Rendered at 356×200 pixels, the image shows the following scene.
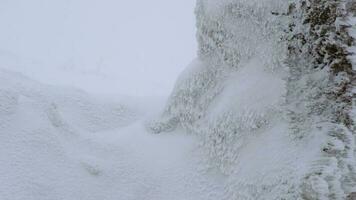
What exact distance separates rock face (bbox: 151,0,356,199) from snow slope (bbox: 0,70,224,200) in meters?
0.51

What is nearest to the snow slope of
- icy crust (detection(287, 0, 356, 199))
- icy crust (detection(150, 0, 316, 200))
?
icy crust (detection(150, 0, 316, 200))

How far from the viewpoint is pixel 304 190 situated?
4.91 metres

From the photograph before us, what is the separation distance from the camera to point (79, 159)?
667 cm

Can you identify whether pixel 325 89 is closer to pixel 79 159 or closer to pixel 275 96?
pixel 275 96

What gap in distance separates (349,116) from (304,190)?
0.98m

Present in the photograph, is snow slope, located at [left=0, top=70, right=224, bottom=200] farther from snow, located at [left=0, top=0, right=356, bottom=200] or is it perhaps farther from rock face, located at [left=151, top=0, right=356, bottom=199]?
rock face, located at [left=151, top=0, right=356, bottom=199]

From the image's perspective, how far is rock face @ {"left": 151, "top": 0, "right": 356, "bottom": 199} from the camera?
16.1ft

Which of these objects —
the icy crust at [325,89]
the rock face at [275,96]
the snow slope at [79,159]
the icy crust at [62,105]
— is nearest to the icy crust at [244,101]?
the rock face at [275,96]

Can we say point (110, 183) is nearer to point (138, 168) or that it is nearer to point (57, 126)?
point (138, 168)

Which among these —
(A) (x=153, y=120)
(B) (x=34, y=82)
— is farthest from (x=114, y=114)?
(B) (x=34, y=82)

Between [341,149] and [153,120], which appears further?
[153,120]

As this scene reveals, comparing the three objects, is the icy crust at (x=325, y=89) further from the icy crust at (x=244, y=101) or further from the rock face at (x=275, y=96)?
the icy crust at (x=244, y=101)

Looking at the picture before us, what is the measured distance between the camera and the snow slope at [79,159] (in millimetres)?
6289

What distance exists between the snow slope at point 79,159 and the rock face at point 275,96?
A: 0.51 metres
